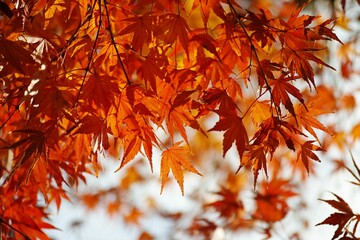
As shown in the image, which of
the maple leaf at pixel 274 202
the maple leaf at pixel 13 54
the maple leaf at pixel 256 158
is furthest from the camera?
the maple leaf at pixel 274 202

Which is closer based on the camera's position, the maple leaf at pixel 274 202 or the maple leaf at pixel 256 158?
the maple leaf at pixel 256 158

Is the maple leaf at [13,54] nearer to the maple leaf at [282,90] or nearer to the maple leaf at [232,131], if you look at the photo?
the maple leaf at [232,131]

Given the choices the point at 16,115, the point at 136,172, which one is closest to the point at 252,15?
the point at 16,115

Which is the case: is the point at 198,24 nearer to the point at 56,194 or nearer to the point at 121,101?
the point at 56,194

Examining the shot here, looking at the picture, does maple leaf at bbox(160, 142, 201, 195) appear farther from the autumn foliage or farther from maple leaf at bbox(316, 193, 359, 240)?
maple leaf at bbox(316, 193, 359, 240)

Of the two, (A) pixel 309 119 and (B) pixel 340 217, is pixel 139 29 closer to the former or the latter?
(A) pixel 309 119

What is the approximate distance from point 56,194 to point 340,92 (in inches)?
110

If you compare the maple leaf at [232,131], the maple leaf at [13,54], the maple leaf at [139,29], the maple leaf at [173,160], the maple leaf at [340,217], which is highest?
the maple leaf at [139,29]

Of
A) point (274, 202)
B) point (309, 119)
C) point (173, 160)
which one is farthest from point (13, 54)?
point (274, 202)

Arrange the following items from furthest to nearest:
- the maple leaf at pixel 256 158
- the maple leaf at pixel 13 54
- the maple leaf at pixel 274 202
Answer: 1. the maple leaf at pixel 274 202
2. the maple leaf at pixel 256 158
3. the maple leaf at pixel 13 54

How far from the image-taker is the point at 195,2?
154 centimetres

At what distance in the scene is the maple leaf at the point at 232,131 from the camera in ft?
4.17

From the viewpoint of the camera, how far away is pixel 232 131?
50.5 inches

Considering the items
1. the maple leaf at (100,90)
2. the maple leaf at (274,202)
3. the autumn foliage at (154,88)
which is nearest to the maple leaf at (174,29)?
the autumn foliage at (154,88)
